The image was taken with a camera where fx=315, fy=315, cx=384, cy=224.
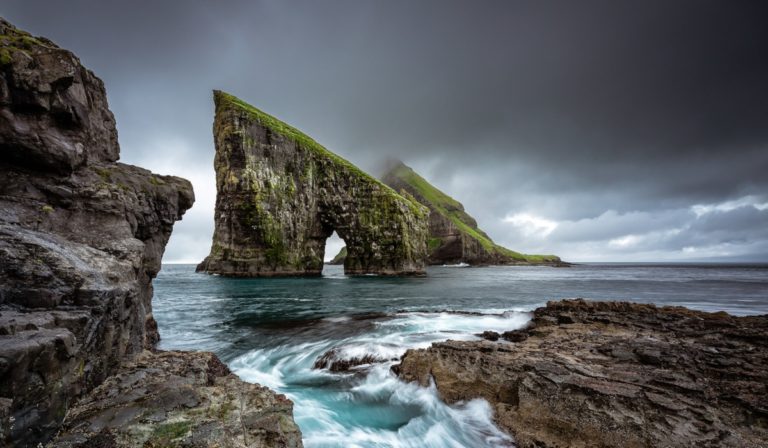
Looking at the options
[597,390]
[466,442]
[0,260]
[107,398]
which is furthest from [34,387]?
[597,390]

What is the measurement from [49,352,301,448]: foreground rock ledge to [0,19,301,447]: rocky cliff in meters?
0.04

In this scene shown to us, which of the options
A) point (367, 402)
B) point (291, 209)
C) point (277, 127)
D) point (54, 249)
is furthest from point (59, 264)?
point (277, 127)

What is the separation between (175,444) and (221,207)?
4793 centimetres

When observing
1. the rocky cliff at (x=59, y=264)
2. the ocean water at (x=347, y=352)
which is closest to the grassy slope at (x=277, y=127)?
the ocean water at (x=347, y=352)

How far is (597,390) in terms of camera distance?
204 inches

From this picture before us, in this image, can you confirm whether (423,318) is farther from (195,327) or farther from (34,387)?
(34,387)

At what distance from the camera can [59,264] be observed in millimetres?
4414

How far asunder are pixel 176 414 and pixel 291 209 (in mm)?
46397

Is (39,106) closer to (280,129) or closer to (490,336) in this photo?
(490,336)

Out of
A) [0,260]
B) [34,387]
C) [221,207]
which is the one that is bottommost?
[34,387]

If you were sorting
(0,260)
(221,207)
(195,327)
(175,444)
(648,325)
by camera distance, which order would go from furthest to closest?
(221,207) → (195,327) → (648,325) → (0,260) → (175,444)

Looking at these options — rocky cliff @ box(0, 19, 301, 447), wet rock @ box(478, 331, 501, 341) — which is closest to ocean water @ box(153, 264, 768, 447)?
wet rock @ box(478, 331, 501, 341)

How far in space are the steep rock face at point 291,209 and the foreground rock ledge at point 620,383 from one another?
136ft

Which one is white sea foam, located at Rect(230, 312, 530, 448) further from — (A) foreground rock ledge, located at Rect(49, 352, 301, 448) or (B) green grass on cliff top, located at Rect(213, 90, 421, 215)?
(B) green grass on cliff top, located at Rect(213, 90, 421, 215)
